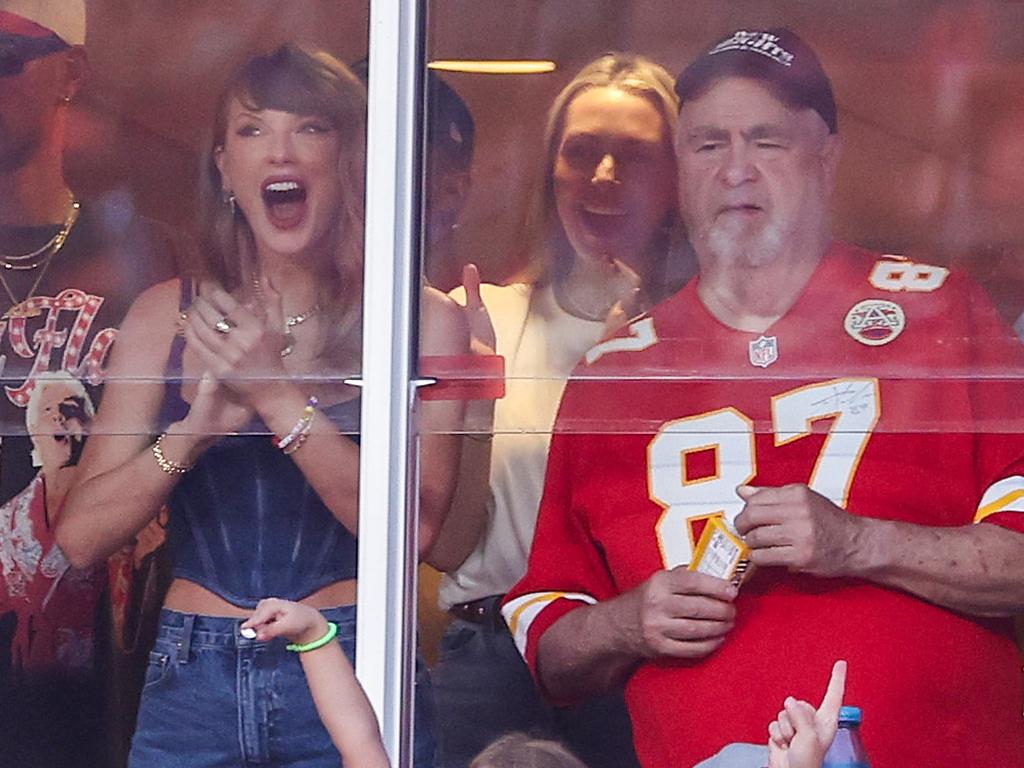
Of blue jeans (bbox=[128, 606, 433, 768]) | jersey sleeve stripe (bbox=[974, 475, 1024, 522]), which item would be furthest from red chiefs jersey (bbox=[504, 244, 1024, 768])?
blue jeans (bbox=[128, 606, 433, 768])

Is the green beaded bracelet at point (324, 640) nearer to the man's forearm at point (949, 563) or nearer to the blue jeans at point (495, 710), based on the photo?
the blue jeans at point (495, 710)

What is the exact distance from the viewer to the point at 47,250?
6.64 ft

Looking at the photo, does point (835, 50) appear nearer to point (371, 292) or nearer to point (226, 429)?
point (371, 292)

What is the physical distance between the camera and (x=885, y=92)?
1.98 m

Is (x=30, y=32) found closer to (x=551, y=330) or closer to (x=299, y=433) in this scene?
(x=299, y=433)

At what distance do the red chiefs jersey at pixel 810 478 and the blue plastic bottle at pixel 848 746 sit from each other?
0.7 inches

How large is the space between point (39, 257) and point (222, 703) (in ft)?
1.85

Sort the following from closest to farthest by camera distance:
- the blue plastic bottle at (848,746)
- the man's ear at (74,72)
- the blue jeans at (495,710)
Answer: the blue plastic bottle at (848,746)
the blue jeans at (495,710)
the man's ear at (74,72)

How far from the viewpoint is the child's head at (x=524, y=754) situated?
6.30 ft

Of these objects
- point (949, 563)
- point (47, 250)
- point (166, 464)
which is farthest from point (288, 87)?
point (949, 563)

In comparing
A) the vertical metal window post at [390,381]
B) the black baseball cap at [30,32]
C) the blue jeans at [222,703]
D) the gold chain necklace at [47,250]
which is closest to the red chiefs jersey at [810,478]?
the vertical metal window post at [390,381]

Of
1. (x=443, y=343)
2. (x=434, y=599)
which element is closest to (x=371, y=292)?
(x=443, y=343)

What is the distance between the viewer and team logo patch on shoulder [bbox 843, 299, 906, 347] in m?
1.93

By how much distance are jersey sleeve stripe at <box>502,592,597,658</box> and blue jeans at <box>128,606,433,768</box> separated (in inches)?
4.8
